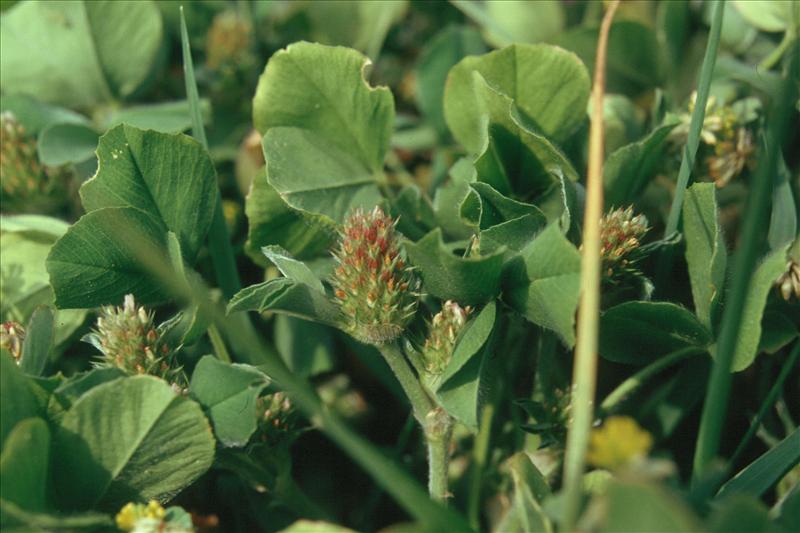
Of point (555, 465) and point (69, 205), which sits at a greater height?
point (69, 205)

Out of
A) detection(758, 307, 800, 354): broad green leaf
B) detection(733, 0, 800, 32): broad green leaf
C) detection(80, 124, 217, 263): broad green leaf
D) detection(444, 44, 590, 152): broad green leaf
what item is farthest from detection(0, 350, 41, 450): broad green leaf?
detection(733, 0, 800, 32): broad green leaf

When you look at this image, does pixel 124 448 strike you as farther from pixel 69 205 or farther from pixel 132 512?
pixel 69 205

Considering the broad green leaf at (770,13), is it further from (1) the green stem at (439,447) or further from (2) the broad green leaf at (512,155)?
(1) the green stem at (439,447)

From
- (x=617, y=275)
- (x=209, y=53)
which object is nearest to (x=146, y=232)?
(x=617, y=275)

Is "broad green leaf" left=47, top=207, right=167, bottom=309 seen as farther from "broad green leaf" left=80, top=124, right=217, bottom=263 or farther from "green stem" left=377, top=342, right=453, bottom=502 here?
"green stem" left=377, top=342, right=453, bottom=502

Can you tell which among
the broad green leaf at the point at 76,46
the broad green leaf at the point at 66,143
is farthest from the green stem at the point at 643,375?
the broad green leaf at the point at 76,46
